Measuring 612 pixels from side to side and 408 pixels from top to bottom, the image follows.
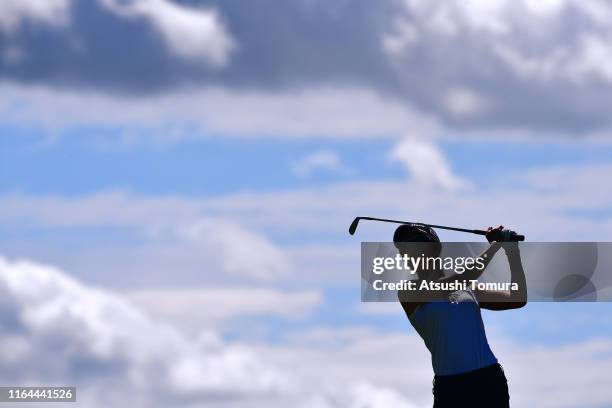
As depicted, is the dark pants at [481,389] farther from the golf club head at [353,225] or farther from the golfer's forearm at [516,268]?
the golf club head at [353,225]

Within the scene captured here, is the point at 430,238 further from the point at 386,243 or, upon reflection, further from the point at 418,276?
the point at 386,243

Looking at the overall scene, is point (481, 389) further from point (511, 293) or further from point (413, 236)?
point (413, 236)

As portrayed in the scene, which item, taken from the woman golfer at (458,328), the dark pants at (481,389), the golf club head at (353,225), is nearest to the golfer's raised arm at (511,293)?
the woman golfer at (458,328)

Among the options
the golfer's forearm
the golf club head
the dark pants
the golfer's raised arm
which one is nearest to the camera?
the dark pants

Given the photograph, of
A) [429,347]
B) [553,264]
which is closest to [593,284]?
[553,264]

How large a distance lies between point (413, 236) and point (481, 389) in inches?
61.6

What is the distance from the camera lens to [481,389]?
9.95m

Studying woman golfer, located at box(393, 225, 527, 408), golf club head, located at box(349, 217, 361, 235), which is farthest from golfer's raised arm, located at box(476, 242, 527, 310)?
golf club head, located at box(349, 217, 361, 235)

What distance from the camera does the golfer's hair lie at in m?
10.2

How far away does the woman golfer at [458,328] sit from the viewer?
9.98 metres

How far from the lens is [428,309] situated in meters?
10.2

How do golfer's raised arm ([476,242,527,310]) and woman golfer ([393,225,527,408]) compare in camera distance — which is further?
golfer's raised arm ([476,242,527,310])

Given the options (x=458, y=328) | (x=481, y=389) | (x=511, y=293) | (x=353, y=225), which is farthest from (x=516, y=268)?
(x=353, y=225)

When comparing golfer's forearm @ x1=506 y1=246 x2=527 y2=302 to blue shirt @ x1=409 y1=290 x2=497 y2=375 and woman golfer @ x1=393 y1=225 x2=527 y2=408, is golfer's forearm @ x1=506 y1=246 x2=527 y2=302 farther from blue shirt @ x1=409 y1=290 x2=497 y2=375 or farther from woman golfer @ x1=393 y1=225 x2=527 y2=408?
blue shirt @ x1=409 y1=290 x2=497 y2=375
